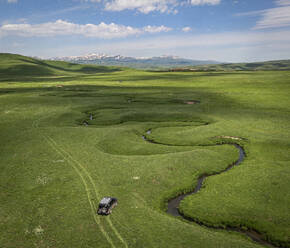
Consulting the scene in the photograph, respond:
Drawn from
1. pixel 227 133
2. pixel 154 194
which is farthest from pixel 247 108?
pixel 154 194

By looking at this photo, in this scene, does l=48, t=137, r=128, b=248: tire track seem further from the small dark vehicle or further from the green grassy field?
the small dark vehicle

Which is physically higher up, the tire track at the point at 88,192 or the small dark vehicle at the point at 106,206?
the small dark vehicle at the point at 106,206

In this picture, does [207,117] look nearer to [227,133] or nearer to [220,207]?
[227,133]

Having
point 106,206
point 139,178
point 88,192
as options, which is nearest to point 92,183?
point 88,192

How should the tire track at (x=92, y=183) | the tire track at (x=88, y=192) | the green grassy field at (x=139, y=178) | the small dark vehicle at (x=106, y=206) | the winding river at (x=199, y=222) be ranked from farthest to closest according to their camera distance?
the small dark vehicle at (x=106, y=206) < the green grassy field at (x=139, y=178) < the winding river at (x=199, y=222) < the tire track at (x=88, y=192) < the tire track at (x=92, y=183)

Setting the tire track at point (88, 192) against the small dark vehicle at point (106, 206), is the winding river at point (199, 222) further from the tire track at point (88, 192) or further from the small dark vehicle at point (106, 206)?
the tire track at point (88, 192)

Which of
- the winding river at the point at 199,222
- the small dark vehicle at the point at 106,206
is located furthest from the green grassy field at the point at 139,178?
the small dark vehicle at the point at 106,206

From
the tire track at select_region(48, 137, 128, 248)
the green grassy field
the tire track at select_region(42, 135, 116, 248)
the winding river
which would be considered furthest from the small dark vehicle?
the winding river

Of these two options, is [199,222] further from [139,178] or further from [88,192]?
[88,192]
